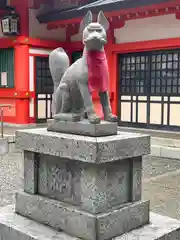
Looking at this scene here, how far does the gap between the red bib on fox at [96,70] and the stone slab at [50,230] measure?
1336 mm

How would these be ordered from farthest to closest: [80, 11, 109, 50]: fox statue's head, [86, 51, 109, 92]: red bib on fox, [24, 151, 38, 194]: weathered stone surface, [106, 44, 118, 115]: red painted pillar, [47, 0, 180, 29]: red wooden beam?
[106, 44, 118, 115]: red painted pillar < [47, 0, 180, 29]: red wooden beam < [24, 151, 38, 194]: weathered stone surface < [86, 51, 109, 92]: red bib on fox < [80, 11, 109, 50]: fox statue's head

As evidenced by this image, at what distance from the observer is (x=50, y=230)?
344 cm

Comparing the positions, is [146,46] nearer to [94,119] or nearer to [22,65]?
[22,65]

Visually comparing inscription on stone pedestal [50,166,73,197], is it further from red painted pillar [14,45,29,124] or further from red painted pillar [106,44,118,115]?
red painted pillar [14,45,29,124]

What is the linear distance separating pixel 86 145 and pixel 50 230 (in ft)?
3.01

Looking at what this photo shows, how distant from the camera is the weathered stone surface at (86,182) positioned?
10.5ft

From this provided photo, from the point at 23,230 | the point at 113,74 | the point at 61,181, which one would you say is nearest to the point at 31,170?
the point at 61,181

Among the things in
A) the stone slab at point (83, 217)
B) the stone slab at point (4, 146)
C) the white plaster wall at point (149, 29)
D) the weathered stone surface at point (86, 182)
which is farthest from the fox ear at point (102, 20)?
the white plaster wall at point (149, 29)

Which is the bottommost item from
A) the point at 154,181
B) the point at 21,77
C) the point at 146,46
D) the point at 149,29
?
the point at 154,181

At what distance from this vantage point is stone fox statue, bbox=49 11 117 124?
131 inches

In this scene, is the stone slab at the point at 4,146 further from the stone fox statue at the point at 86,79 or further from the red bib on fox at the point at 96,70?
the red bib on fox at the point at 96,70

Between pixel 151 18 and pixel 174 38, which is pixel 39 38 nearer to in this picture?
pixel 151 18

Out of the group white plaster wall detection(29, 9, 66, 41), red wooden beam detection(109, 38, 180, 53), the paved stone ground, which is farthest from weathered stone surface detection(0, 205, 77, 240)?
white plaster wall detection(29, 9, 66, 41)

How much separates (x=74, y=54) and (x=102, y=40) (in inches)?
413
